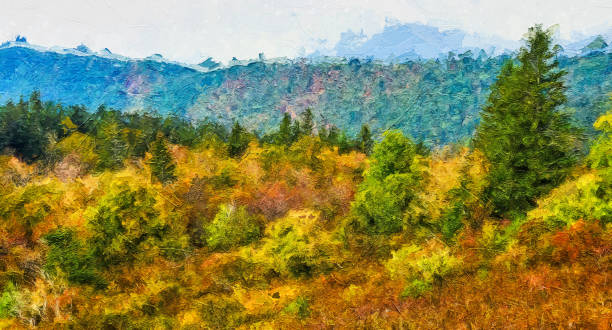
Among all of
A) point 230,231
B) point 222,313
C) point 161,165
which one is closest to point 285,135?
point 161,165

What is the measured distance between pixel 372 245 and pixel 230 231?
8.20 metres

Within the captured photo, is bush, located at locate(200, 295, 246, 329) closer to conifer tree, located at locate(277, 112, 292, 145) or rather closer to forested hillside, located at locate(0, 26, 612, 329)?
forested hillside, located at locate(0, 26, 612, 329)

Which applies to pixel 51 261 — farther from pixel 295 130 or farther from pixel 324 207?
pixel 295 130

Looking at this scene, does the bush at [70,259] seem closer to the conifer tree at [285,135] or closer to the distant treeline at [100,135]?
the distant treeline at [100,135]

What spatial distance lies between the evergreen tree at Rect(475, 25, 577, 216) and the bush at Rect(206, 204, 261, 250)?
13616 millimetres

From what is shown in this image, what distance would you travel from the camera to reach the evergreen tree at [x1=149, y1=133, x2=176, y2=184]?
3975 centimetres

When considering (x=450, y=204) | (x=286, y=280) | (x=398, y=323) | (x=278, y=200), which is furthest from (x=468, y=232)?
(x=278, y=200)

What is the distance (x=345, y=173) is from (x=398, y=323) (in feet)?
102

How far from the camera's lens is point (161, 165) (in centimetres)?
4006

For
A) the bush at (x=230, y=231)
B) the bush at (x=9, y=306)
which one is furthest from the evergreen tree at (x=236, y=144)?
the bush at (x=9, y=306)

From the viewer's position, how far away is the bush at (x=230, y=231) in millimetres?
25609

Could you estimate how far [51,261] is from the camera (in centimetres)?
1945

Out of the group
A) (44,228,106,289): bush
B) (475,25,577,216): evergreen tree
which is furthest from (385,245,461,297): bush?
(44,228,106,289): bush

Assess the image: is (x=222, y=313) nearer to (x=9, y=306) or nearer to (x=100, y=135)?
(x=9, y=306)
